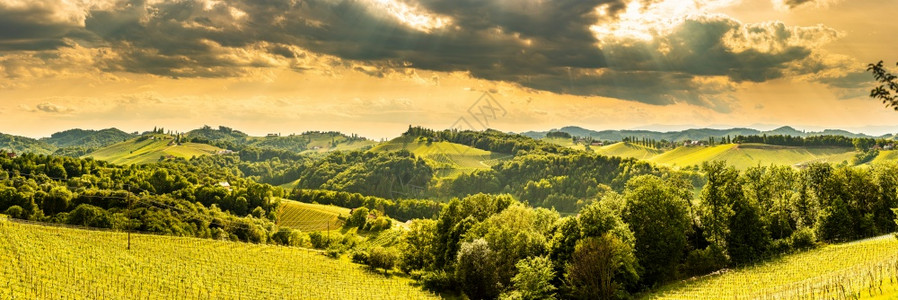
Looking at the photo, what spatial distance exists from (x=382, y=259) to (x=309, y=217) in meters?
97.3

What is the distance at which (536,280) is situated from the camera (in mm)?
49188

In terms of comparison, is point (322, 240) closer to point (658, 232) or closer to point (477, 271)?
point (477, 271)

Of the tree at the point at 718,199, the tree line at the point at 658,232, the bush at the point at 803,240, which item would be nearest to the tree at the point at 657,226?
the tree line at the point at 658,232

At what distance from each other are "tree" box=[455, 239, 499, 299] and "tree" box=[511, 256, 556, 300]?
560cm

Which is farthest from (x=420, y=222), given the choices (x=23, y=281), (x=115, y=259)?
(x=23, y=281)

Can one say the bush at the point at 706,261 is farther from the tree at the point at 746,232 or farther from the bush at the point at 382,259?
the bush at the point at 382,259

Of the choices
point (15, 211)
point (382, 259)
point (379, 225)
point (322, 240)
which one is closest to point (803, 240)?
point (382, 259)

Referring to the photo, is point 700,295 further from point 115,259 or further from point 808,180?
point 115,259

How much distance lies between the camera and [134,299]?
42.1 meters

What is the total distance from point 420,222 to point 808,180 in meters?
57.0

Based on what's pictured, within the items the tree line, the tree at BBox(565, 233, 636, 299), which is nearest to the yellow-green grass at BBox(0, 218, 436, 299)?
the tree line

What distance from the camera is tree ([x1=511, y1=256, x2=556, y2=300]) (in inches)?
1902

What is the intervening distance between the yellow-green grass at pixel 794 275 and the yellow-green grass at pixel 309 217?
117425mm

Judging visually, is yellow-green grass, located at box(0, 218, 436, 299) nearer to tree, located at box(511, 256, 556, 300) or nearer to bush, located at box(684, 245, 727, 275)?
tree, located at box(511, 256, 556, 300)
